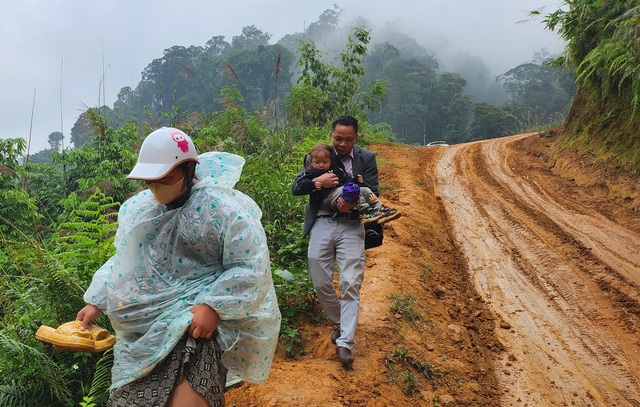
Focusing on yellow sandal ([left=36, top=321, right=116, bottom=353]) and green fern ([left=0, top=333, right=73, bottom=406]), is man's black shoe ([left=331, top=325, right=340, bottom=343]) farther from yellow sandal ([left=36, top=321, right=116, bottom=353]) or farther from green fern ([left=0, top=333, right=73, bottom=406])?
yellow sandal ([left=36, top=321, right=116, bottom=353])

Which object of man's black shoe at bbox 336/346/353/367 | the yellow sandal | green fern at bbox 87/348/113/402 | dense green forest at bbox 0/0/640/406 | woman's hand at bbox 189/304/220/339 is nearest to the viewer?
woman's hand at bbox 189/304/220/339

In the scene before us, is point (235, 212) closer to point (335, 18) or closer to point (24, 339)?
point (24, 339)

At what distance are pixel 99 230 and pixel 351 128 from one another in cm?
208

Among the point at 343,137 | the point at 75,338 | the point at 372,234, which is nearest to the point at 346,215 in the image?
the point at 372,234

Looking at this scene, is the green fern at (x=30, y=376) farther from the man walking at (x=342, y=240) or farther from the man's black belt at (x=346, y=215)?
the man's black belt at (x=346, y=215)

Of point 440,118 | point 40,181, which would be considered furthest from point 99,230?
point 440,118

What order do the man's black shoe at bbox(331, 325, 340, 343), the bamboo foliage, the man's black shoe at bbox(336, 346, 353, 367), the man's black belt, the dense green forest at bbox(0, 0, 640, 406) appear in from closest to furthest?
1. the dense green forest at bbox(0, 0, 640, 406)
2. the man's black shoe at bbox(336, 346, 353, 367)
3. the man's black belt
4. the man's black shoe at bbox(331, 325, 340, 343)
5. the bamboo foliage

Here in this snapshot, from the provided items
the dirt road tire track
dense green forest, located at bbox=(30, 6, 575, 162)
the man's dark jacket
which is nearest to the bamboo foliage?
the dirt road tire track

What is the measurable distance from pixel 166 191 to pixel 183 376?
0.76m

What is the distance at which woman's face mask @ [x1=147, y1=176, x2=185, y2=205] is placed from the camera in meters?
2.11

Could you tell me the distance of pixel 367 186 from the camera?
3875mm

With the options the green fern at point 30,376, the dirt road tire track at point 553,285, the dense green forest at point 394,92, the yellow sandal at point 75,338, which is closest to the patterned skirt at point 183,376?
the yellow sandal at point 75,338

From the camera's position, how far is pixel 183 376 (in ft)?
6.46

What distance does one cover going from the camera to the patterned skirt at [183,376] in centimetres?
196
